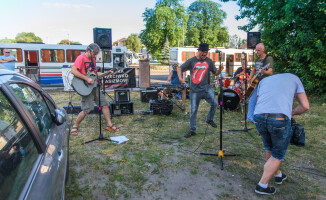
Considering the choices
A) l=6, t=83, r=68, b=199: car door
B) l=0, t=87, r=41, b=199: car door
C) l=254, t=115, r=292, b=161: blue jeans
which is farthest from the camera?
l=254, t=115, r=292, b=161: blue jeans

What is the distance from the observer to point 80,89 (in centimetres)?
496

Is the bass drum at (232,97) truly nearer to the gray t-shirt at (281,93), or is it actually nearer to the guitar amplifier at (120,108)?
the guitar amplifier at (120,108)

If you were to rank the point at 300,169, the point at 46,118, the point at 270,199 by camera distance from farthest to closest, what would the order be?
the point at 300,169 → the point at 270,199 → the point at 46,118

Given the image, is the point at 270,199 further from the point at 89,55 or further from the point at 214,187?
the point at 89,55

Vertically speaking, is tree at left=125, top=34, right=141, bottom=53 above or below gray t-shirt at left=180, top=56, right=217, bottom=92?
above

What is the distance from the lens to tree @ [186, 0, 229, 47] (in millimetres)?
50062

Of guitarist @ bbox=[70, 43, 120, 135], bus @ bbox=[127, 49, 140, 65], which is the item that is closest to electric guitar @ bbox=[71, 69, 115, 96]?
guitarist @ bbox=[70, 43, 120, 135]

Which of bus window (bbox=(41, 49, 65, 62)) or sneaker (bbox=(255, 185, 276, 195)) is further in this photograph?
bus window (bbox=(41, 49, 65, 62))

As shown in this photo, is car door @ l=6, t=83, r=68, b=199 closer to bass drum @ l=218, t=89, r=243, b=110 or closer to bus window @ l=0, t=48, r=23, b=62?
bass drum @ l=218, t=89, r=243, b=110

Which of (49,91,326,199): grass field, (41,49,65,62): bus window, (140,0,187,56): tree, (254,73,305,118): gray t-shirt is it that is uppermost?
(140,0,187,56): tree

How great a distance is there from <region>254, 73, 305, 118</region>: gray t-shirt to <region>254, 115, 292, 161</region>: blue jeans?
10 cm

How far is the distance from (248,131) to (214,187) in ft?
9.10

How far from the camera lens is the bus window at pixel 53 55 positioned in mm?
15781

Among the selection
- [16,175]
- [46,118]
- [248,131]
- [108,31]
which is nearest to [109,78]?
[108,31]
